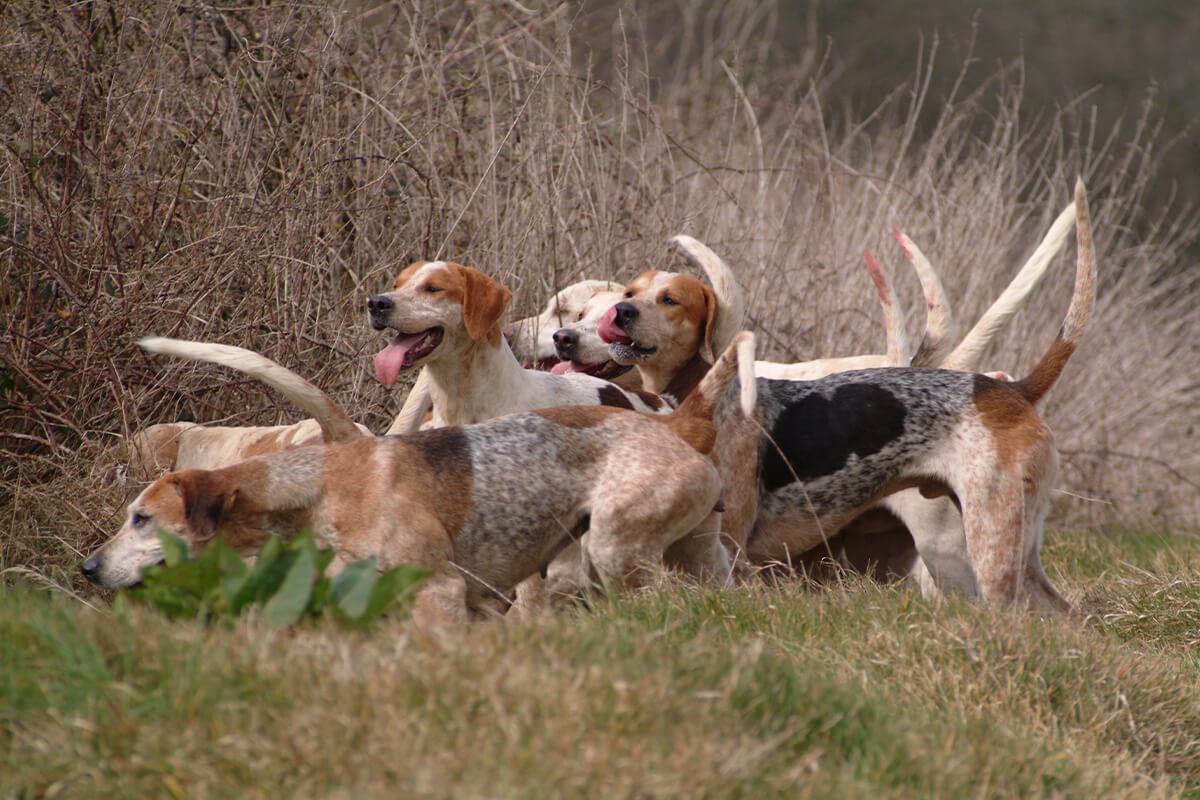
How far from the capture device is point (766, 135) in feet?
29.0

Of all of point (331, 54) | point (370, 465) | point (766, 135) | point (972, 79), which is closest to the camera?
point (370, 465)

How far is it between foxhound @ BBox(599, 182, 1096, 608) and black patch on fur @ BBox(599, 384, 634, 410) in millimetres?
471

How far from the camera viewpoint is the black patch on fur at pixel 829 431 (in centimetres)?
504

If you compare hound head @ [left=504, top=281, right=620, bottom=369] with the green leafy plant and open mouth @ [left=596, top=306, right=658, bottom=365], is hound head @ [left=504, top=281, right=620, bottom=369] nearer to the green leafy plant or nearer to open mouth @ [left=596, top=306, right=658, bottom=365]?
open mouth @ [left=596, top=306, right=658, bottom=365]

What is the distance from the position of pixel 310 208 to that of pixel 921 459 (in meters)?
2.90

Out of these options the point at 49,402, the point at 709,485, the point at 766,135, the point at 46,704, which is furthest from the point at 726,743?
the point at 766,135

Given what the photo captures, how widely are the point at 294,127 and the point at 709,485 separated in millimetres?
3051

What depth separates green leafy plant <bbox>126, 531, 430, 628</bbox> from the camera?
117 inches

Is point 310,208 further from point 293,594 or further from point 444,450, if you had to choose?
point 293,594

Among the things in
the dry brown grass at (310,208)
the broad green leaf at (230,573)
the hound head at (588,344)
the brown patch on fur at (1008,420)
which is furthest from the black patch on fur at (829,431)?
the broad green leaf at (230,573)

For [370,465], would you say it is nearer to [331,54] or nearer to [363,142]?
[363,142]

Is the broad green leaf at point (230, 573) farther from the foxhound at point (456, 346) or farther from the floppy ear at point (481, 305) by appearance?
the floppy ear at point (481, 305)

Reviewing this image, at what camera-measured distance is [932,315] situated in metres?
5.84

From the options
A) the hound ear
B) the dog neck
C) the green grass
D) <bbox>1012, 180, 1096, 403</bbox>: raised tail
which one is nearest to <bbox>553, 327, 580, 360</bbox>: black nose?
the dog neck
